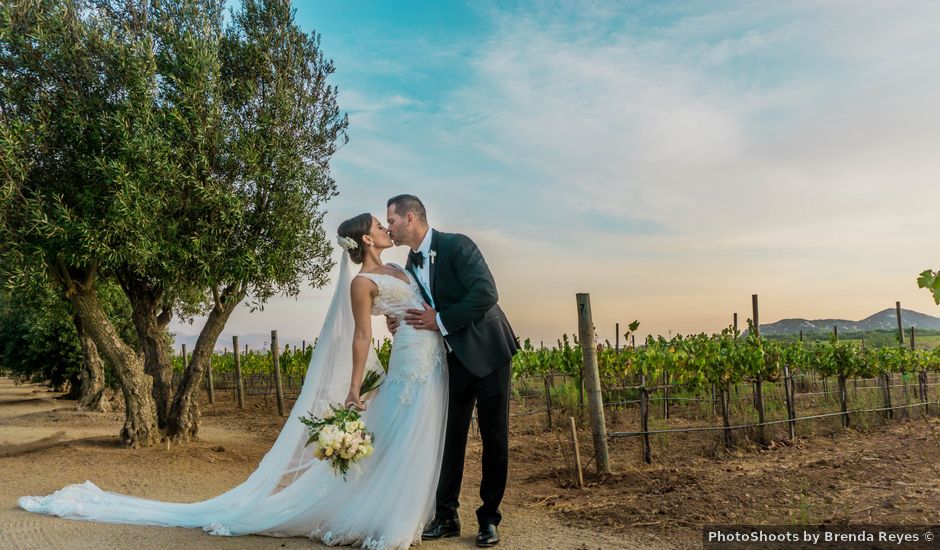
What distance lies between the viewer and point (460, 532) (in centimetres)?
551

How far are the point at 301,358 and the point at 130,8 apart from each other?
13.5 metres

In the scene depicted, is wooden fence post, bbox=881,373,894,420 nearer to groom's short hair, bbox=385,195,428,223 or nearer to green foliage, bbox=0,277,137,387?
groom's short hair, bbox=385,195,428,223

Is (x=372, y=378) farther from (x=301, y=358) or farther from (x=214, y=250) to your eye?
(x=301, y=358)

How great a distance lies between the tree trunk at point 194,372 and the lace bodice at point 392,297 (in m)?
7.28

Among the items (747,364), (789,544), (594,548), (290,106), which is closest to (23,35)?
(290,106)

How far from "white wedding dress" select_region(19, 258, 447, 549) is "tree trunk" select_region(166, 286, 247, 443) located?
21.7 ft

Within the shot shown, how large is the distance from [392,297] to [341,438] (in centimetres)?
110

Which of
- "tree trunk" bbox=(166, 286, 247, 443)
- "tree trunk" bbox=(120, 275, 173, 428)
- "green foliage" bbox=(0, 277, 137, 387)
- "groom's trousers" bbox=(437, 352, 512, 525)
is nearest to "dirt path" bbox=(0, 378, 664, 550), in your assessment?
"groom's trousers" bbox=(437, 352, 512, 525)

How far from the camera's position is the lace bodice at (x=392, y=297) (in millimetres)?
5254

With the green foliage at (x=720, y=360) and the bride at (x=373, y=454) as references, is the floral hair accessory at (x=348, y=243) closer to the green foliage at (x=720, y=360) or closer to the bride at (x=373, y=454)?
the bride at (x=373, y=454)

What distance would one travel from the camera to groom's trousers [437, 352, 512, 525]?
5.10 m

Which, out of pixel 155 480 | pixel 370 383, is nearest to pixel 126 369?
pixel 155 480

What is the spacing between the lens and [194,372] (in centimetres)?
1199

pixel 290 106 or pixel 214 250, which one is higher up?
pixel 290 106
